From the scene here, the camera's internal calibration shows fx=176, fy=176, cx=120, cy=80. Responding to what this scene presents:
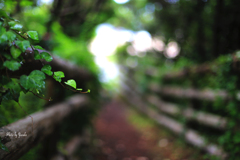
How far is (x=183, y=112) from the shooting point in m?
3.47

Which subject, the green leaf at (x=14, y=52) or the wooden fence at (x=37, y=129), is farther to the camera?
the wooden fence at (x=37, y=129)

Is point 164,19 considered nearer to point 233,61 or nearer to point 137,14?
point 137,14

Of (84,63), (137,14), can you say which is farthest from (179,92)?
(137,14)

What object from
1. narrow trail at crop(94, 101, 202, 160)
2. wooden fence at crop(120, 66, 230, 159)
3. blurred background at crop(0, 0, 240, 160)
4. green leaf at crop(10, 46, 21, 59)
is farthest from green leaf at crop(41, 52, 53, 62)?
narrow trail at crop(94, 101, 202, 160)

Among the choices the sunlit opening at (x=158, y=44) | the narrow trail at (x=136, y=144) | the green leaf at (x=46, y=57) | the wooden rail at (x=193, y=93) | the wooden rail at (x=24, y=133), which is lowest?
the wooden rail at (x=24, y=133)

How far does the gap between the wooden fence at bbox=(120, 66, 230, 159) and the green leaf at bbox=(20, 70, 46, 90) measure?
2143 mm

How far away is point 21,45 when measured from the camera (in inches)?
26.3

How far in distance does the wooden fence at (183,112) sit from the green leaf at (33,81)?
2.14 meters

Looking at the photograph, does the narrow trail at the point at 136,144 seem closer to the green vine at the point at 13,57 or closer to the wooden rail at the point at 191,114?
the wooden rail at the point at 191,114

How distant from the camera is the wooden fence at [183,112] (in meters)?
2.34

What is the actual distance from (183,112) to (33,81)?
10.7 feet

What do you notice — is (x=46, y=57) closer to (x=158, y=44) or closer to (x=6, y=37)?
(x=6, y=37)

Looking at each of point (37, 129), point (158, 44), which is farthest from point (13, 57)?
point (158, 44)

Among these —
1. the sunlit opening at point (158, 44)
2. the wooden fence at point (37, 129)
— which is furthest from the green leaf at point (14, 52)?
the sunlit opening at point (158, 44)
